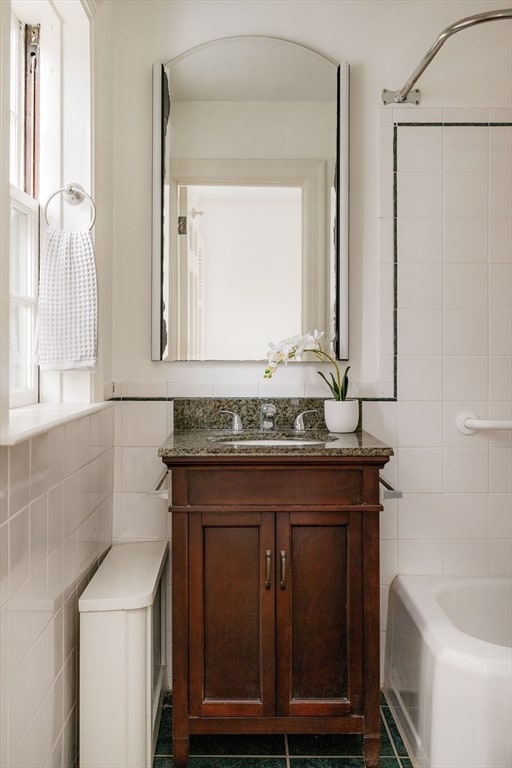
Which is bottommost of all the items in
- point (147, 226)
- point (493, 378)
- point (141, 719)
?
point (141, 719)

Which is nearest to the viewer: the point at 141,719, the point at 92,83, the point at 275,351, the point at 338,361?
the point at 141,719

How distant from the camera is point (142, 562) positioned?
1.91 m

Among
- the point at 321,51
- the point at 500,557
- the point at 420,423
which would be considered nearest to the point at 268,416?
the point at 420,423

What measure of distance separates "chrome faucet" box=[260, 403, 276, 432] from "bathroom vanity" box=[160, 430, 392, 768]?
15.8 inches

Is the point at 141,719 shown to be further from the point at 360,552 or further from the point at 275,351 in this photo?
the point at 275,351

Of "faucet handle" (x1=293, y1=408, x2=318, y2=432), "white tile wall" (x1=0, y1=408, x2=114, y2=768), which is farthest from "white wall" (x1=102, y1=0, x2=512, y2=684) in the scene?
"white tile wall" (x1=0, y1=408, x2=114, y2=768)

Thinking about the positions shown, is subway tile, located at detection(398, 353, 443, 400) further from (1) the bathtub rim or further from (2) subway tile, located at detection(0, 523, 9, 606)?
(2) subway tile, located at detection(0, 523, 9, 606)

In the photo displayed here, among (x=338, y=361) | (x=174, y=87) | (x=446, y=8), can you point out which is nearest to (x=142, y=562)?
(x=338, y=361)

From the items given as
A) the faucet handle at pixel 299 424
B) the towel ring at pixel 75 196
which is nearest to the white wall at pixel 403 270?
the faucet handle at pixel 299 424

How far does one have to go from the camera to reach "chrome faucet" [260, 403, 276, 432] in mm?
2086

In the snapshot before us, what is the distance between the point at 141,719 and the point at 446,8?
2.55 metres

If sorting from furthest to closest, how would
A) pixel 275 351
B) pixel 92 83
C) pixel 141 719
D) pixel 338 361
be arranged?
pixel 338 361
pixel 275 351
pixel 92 83
pixel 141 719

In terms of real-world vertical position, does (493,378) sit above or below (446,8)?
below

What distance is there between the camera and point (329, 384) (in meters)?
2.06
